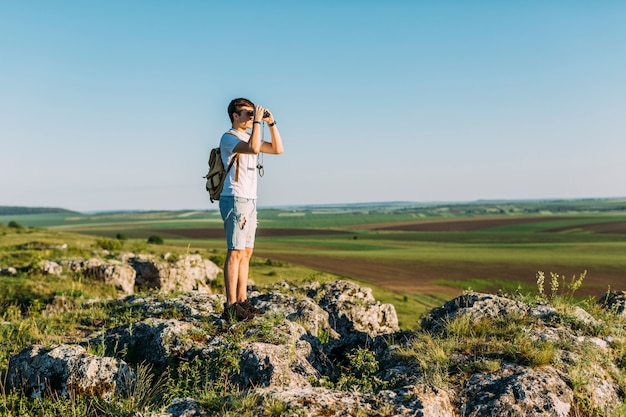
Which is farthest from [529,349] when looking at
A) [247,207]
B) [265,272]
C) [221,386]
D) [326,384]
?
[265,272]

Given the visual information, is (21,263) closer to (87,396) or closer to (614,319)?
(87,396)

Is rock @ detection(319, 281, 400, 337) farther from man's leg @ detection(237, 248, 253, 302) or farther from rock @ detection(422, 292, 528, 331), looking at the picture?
man's leg @ detection(237, 248, 253, 302)

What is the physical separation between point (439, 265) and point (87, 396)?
4692cm

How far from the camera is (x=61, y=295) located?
1245cm

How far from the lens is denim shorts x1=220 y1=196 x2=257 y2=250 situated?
676 centimetres

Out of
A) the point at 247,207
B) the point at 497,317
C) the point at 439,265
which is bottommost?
the point at 439,265

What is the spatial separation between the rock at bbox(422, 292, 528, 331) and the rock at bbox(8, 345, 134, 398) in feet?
15.5

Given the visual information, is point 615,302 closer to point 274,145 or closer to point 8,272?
point 274,145

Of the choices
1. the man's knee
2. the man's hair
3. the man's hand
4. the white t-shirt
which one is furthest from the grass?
Answer: the man's hair

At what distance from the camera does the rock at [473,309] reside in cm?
707

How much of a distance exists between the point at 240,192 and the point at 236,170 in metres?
0.35

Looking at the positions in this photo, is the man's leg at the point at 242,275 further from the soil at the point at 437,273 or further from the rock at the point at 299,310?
the soil at the point at 437,273

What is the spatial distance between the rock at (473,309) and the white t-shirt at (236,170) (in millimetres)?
3749

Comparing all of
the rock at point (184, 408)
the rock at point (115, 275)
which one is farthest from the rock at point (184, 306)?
the rock at point (115, 275)
